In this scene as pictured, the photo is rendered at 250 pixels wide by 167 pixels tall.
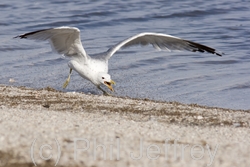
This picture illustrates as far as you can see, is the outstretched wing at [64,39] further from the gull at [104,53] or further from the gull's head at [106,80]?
the gull's head at [106,80]

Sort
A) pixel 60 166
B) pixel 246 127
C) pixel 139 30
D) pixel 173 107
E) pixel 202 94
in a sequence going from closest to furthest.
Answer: pixel 60 166 < pixel 246 127 < pixel 173 107 < pixel 202 94 < pixel 139 30

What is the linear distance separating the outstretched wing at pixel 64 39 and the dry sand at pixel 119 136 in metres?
1.58

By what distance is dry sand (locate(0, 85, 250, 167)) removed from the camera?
4.68 metres

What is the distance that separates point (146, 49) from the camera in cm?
→ 1259

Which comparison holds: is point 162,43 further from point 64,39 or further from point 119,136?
point 119,136

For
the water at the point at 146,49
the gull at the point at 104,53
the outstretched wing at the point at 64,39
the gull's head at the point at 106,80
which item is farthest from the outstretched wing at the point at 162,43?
the water at the point at 146,49

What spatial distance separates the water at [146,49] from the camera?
979 centimetres

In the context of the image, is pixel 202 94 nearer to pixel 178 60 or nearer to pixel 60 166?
pixel 178 60

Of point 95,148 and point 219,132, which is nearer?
point 95,148

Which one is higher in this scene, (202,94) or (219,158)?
(219,158)

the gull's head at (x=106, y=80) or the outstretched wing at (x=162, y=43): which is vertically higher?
the outstretched wing at (x=162, y=43)

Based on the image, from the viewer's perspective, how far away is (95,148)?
4.84m

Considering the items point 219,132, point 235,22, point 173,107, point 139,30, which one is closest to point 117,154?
point 219,132

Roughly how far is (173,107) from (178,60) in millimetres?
4200
